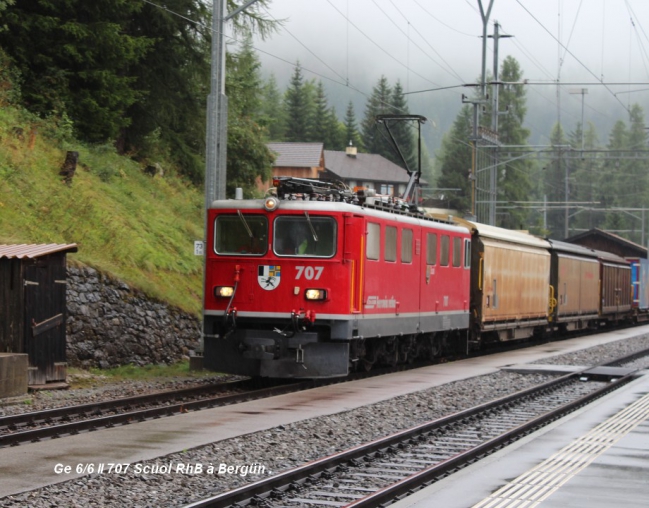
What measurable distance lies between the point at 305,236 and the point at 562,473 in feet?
27.4

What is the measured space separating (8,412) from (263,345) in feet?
15.2

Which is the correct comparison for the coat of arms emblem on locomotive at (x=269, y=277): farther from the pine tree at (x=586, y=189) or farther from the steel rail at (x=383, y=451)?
the pine tree at (x=586, y=189)

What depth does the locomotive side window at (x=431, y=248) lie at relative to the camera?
21188 mm

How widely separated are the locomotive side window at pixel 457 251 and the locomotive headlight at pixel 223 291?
7.41 m

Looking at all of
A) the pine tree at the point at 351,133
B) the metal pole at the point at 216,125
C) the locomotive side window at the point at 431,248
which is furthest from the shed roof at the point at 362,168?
the metal pole at the point at 216,125

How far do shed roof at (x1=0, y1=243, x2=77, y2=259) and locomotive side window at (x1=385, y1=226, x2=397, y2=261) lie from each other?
18.1 feet

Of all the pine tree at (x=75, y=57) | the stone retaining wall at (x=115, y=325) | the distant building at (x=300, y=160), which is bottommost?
the stone retaining wall at (x=115, y=325)

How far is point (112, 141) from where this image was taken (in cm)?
2827

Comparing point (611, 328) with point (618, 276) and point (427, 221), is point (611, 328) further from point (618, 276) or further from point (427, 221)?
point (427, 221)

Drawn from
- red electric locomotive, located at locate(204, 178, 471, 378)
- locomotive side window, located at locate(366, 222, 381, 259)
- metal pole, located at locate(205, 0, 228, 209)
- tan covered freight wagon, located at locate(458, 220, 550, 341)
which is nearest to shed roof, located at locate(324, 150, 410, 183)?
tan covered freight wagon, located at locate(458, 220, 550, 341)

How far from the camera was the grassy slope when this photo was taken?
21000mm

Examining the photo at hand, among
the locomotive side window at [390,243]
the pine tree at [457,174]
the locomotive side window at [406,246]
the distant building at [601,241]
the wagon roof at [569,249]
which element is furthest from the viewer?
the pine tree at [457,174]

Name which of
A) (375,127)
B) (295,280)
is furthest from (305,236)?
(375,127)

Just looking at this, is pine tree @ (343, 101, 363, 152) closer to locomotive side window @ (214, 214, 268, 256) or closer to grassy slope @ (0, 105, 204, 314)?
grassy slope @ (0, 105, 204, 314)
